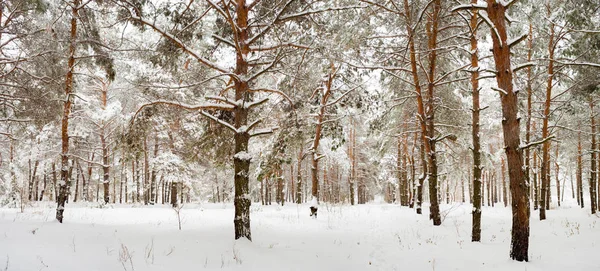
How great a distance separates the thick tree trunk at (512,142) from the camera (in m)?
5.30

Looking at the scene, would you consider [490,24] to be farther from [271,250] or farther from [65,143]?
[65,143]

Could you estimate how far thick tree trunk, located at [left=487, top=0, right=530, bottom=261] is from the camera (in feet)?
17.4

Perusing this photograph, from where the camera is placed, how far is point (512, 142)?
212 inches

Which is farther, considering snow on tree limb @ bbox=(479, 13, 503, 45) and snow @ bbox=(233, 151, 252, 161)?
snow @ bbox=(233, 151, 252, 161)

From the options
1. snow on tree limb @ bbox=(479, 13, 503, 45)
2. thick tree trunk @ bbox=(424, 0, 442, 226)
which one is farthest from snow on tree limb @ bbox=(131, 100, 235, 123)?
thick tree trunk @ bbox=(424, 0, 442, 226)

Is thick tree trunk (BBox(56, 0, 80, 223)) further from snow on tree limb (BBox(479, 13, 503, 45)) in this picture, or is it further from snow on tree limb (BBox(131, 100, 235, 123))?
snow on tree limb (BBox(479, 13, 503, 45))

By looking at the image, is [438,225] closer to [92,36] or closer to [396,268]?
[396,268]

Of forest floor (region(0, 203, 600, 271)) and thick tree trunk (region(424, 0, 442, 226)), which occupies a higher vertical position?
thick tree trunk (region(424, 0, 442, 226))

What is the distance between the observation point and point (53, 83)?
386 inches

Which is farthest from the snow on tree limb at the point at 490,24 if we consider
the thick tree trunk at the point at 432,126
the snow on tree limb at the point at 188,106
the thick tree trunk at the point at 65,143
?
the thick tree trunk at the point at 65,143

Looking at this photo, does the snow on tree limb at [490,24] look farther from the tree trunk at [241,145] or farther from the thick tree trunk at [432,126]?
the tree trunk at [241,145]

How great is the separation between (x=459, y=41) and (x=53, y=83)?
1455 cm

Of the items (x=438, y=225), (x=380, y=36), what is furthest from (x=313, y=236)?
(x=380, y=36)

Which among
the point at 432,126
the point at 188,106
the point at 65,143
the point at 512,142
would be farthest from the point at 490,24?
the point at 65,143
